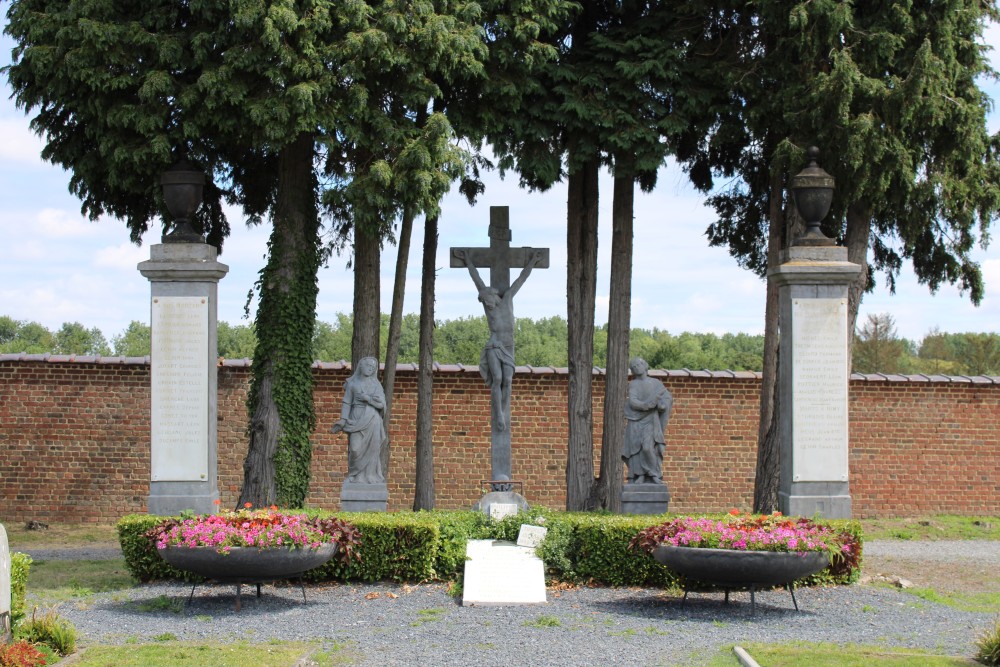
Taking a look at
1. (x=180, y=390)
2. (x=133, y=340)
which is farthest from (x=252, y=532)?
(x=133, y=340)

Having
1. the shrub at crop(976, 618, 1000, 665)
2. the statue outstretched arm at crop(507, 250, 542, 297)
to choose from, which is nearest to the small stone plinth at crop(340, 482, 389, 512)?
the statue outstretched arm at crop(507, 250, 542, 297)

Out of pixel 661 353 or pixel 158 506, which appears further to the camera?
pixel 661 353

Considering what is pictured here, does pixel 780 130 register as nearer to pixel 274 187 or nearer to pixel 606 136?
pixel 606 136

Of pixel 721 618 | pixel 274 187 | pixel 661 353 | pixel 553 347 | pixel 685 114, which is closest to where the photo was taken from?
pixel 721 618

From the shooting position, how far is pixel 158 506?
10.5 m

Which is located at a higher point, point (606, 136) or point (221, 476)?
point (606, 136)

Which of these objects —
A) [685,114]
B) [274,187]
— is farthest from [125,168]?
[685,114]

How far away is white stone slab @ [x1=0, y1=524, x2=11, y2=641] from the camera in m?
6.80

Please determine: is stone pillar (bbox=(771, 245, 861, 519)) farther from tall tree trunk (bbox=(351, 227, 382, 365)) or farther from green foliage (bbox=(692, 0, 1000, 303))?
tall tree trunk (bbox=(351, 227, 382, 365))

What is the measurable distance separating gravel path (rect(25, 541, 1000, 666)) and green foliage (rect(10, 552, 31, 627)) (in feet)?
2.29

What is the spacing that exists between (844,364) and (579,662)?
14.7 feet

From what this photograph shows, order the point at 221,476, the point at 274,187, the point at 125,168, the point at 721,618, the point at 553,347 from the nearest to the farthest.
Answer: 1. the point at 721,618
2. the point at 125,168
3. the point at 274,187
4. the point at 221,476
5. the point at 553,347

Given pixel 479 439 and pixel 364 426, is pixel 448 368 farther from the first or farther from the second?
pixel 364 426

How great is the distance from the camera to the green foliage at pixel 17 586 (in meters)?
7.09
